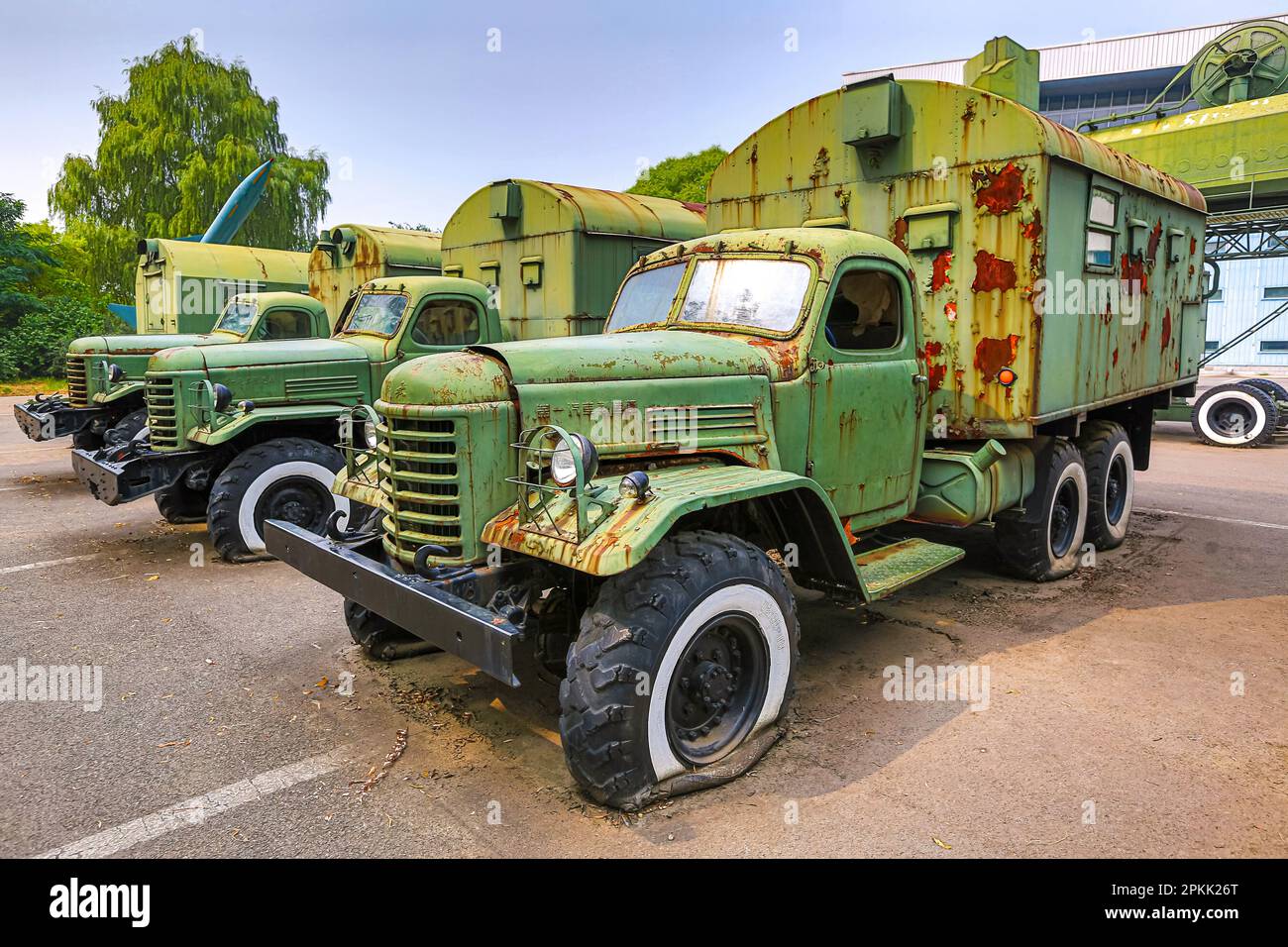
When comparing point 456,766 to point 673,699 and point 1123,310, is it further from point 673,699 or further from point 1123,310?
point 1123,310

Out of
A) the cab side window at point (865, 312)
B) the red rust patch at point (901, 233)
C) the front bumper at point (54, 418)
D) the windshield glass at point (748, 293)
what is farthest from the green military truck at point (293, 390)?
Result: the red rust patch at point (901, 233)

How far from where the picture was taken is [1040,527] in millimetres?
6613

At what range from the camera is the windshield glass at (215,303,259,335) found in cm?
979

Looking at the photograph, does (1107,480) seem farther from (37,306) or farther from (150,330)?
(37,306)

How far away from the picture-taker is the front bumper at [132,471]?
720cm

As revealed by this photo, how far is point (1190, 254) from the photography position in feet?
27.9

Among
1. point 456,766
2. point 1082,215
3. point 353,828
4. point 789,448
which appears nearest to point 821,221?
point 1082,215

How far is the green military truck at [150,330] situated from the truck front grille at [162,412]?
7.10 ft

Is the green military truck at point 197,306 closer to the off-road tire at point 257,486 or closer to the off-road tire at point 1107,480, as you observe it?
the off-road tire at point 257,486

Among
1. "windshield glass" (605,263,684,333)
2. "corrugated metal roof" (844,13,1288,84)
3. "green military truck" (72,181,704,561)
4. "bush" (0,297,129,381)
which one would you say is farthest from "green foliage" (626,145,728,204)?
"windshield glass" (605,263,684,333)

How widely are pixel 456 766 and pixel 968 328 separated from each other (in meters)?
4.30

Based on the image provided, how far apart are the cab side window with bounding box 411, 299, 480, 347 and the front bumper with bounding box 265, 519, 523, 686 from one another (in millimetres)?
4475

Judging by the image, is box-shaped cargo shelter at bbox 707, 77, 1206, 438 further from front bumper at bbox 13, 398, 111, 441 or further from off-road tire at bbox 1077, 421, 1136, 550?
front bumper at bbox 13, 398, 111, 441

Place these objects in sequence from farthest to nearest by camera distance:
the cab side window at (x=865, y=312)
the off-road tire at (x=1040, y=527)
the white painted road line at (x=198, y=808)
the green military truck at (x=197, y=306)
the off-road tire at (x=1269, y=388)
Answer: the off-road tire at (x=1269, y=388) < the green military truck at (x=197, y=306) < the off-road tire at (x=1040, y=527) < the cab side window at (x=865, y=312) < the white painted road line at (x=198, y=808)
